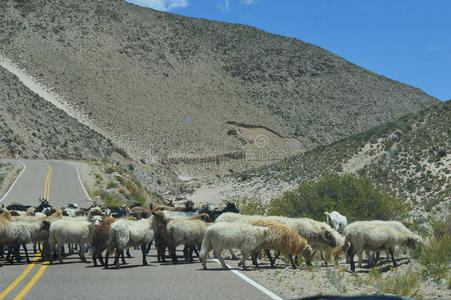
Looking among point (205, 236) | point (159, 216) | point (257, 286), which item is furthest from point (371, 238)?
point (159, 216)

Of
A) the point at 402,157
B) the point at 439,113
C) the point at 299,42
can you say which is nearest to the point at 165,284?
the point at 402,157

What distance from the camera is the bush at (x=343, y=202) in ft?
108

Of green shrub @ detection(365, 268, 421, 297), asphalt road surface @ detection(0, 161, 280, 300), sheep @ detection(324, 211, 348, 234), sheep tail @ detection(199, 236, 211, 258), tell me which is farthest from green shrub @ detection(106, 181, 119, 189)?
green shrub @ detection(365, 268, 421, 297)

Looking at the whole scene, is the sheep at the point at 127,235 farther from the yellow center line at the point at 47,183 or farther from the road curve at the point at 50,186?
the yellow center line at the point at 47,183

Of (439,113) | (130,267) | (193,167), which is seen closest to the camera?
(130,267)

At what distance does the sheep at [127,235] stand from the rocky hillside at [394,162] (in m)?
28.2

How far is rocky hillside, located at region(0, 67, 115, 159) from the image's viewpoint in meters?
81.1

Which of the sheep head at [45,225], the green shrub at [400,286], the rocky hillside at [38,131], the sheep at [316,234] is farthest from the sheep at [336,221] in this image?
the rocky hillside at [38,131]

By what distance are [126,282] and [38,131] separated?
77.8 metres

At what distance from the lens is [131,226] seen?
56.4ft

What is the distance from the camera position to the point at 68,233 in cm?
1800

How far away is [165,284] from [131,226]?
13.6ft

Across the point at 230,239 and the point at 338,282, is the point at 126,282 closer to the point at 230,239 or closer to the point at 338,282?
the point at 230,239

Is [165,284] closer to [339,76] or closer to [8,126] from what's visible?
[8,126]
